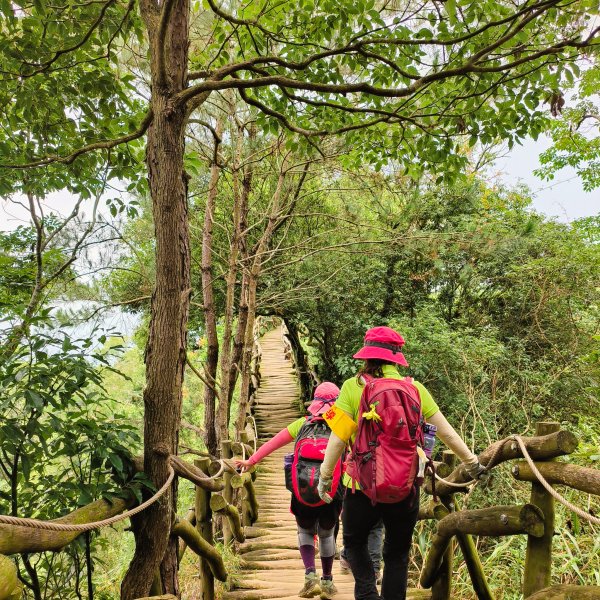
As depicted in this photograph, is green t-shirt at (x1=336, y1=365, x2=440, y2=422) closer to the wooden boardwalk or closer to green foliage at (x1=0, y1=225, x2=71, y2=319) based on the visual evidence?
the wooden boardwalk

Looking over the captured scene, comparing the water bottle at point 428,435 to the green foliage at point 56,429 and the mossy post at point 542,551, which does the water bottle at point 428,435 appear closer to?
the mossy post at point 542,551

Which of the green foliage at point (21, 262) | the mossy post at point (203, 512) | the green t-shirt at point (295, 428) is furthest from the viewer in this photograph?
the green foliage at point (21, 262)

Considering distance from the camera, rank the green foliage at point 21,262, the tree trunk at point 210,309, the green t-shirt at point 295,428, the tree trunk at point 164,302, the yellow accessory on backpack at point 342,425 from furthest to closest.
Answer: the tree trunk at point 210,309
the green foliage at point 21,262
the green t-shirt at point 295,428
the yellow accessory on backpack at point 342,425
the tree trunk at point 164,302

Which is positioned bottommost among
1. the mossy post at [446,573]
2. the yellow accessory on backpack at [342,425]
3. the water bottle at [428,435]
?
the mossy post at [446,573]

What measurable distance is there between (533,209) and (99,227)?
29.4 feet

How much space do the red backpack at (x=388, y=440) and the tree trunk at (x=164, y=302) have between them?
102cm

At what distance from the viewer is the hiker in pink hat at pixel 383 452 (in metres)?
2.19

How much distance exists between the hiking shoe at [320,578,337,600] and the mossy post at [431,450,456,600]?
2.32ft

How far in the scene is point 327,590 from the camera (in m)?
3.16

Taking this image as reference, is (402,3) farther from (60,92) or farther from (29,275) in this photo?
(29,275)

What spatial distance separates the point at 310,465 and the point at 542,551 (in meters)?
1.46

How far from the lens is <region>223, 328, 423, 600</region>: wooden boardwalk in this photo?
3578 millimetres

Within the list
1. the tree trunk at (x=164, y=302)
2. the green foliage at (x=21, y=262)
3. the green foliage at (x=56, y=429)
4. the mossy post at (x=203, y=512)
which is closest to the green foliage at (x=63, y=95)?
the green foliage at (x=21, y=262)

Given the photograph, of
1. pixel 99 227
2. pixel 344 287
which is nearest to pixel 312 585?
pixel 99 227
